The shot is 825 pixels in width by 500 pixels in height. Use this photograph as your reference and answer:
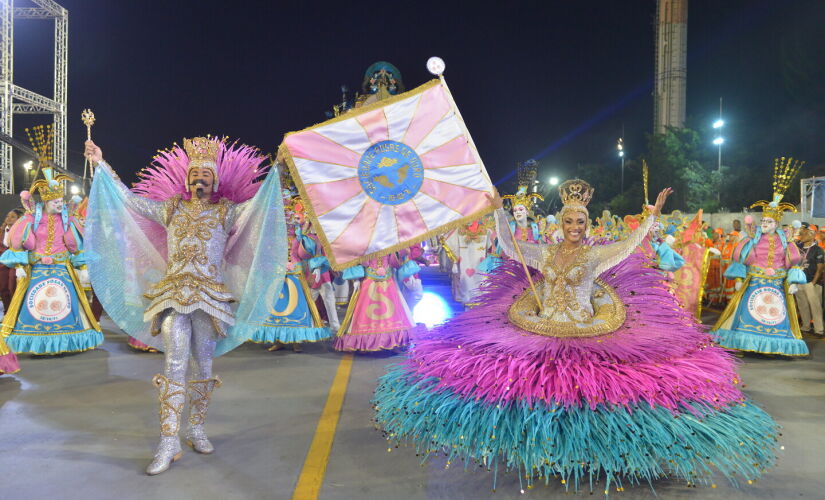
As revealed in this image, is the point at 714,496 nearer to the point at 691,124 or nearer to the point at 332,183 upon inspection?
the point at 332,183

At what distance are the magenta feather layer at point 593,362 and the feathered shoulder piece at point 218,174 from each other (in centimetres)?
168

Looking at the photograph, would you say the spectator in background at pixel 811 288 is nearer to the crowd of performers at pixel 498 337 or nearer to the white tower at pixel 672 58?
the crowd of performers at pixel 498 337

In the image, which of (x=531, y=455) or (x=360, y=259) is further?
(x=360, y=259)

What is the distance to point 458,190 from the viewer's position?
13.1ft

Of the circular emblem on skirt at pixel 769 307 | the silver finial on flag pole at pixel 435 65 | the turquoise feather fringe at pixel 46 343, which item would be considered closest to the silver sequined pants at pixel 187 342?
the silver finial on flag pole at pixel 435 65

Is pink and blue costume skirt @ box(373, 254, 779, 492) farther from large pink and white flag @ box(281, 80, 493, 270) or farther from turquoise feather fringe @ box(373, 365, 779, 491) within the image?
large pink and white flag @ box(281, 80, 493, 270)

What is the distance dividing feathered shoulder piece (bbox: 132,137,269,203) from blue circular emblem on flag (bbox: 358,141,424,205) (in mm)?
798

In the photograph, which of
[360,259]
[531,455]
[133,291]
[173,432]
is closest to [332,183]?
[360,259]

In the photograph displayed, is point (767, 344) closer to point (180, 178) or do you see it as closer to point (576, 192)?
point (576, 192)

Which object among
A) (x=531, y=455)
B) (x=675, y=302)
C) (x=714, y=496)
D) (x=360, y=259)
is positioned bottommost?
(x=714, y=496)

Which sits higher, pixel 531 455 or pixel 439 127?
pixel 439 127

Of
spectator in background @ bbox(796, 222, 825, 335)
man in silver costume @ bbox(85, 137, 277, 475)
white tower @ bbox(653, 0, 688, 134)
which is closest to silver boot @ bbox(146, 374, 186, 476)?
man in silver costume @ bbox(85, 137, 277, 475)

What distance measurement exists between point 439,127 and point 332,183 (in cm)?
87

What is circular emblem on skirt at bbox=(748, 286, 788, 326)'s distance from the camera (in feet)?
22.0
